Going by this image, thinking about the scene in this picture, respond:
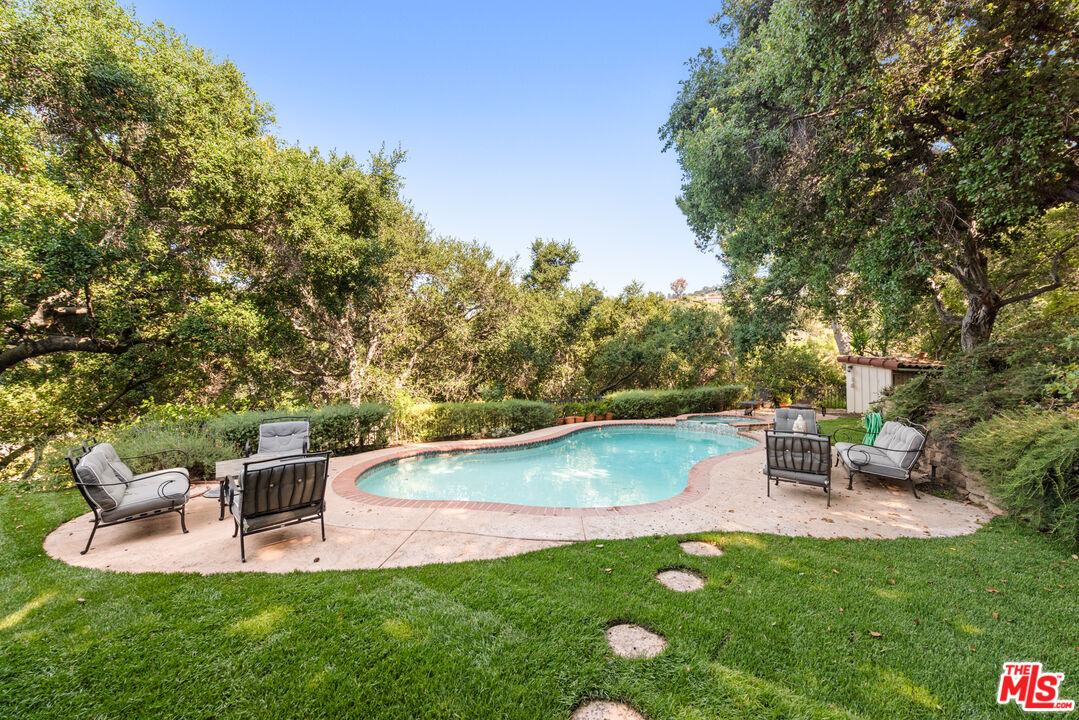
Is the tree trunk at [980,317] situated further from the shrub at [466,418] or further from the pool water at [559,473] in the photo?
the shrub at [466,418]

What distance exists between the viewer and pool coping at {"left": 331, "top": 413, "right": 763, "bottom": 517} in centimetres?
498

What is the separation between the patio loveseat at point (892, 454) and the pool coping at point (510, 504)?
2094 mm

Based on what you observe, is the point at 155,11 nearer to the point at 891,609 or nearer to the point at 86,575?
the point at 86,575

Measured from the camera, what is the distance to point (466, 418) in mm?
11281

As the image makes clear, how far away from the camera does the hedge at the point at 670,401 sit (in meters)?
15.0

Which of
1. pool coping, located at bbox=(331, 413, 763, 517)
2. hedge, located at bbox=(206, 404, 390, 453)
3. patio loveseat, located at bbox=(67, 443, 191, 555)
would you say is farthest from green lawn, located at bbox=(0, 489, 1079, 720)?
hedge, located at bbox=(206, 404, 390, 453)

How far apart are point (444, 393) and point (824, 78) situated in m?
12.8

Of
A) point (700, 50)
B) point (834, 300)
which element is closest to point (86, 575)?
point (700, 50)

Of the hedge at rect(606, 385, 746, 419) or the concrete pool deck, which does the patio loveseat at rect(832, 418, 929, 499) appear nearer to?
the concrete pool deck

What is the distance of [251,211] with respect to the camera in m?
9.35

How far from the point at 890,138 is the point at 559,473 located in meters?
8.23

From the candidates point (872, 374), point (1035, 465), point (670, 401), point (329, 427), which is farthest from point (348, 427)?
point (872, 374)

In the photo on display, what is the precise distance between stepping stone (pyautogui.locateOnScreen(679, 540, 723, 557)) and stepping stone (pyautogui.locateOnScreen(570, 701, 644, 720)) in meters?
1.98

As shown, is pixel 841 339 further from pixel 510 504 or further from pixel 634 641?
pixel 634 641
